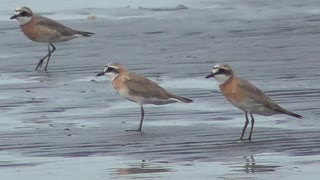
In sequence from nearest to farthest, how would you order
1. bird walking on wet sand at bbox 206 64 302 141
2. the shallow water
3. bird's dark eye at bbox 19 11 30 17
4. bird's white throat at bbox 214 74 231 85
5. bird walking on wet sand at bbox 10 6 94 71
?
the shallow water, bird walking on wet sand at bbox 206 64 302 141, bird's white throat at bbox 214 74 231 85, bird walking on wet sand at bbox 10 6 94 71, bird's dark eye at bbox 19 11 30 17

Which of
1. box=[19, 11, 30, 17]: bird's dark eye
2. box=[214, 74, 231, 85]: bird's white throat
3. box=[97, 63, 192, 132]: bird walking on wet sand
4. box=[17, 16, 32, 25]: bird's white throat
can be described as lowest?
box=[17, 16, 32, 25]: bird's white throat

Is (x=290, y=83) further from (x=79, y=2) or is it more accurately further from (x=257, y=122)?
(x=79, y=2)

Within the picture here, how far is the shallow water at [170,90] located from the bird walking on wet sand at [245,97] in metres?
0.20

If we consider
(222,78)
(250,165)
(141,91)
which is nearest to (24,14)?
(141,91)

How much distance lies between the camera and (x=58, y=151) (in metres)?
13.7

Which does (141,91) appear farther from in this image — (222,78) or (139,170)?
(139,170)

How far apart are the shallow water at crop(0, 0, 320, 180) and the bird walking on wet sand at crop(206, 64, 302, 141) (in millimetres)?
202

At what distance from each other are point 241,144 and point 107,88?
15.3 ft

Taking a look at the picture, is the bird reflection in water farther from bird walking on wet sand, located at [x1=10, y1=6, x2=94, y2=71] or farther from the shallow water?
bird walking on wet sand, located at [x1=10, y1=6, x2=94, y2=71]

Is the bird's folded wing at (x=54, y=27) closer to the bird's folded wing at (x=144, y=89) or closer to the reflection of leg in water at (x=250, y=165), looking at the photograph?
the bird's folded wing at (x=144, y=89)

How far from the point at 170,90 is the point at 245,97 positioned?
3.10 meters

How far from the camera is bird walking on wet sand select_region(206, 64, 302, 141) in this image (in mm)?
14578

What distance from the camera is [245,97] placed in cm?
1466

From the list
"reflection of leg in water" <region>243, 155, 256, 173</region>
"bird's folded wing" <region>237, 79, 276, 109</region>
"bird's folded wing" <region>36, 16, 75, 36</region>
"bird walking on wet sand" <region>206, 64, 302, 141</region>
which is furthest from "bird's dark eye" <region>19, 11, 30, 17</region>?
"reflection of leg in water" <region>243, 155, 256, 173</region>
